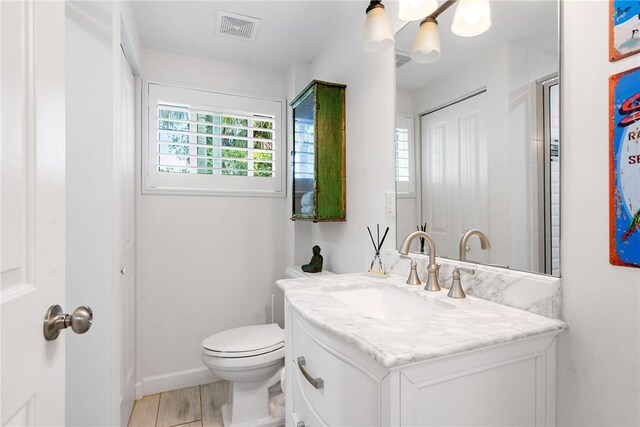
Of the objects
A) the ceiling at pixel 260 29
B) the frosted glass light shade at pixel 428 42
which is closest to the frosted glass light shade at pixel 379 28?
the frosted glass light shade at pixel 428 42

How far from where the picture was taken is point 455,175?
50.5 inches

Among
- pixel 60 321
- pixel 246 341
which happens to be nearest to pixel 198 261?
pixel 246 341

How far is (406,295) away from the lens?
124 centimetres

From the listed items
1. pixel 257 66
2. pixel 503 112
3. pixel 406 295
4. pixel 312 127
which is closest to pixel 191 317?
pixel 312 127

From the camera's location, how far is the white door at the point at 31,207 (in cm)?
54

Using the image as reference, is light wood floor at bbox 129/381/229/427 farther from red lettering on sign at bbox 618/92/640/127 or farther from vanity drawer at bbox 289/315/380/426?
red lettering on sign at bbox 618/92/640/127

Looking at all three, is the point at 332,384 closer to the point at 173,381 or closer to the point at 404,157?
the point at 404,157

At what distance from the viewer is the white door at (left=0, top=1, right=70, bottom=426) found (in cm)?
54

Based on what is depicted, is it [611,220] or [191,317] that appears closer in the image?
[611,220]

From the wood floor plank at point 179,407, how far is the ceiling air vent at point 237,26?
2345 mm

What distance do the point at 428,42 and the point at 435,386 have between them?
124 centimetres

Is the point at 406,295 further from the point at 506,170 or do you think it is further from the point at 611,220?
the point at 611,220

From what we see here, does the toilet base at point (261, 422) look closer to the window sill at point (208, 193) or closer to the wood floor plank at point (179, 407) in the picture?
the wood floor plank at point (179, 407)

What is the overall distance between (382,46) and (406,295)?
101cm
